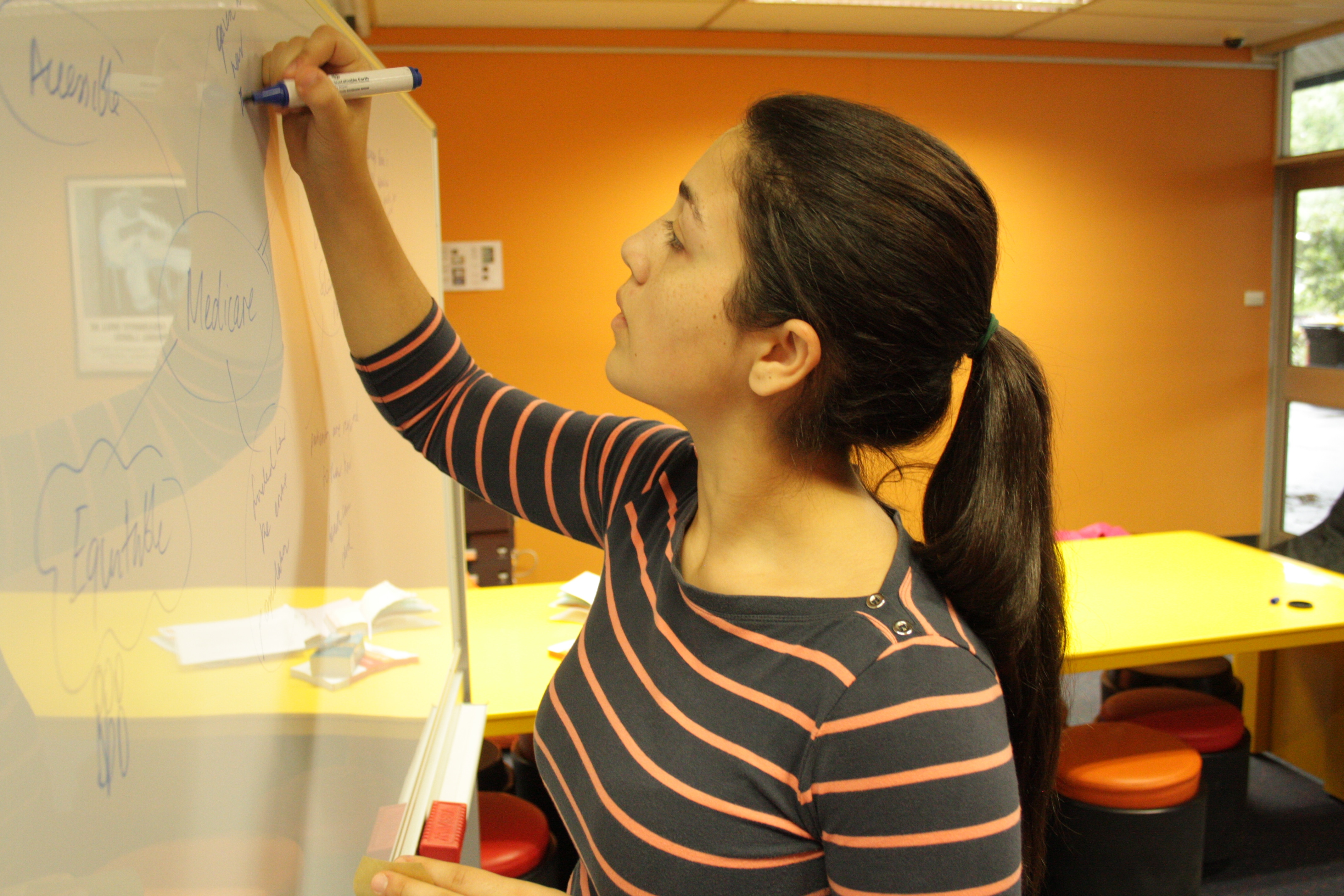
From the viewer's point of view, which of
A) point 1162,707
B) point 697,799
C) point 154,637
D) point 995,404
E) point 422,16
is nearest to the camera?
point 154,637

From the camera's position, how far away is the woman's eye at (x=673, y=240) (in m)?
0.80

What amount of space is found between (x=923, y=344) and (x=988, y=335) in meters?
0.10

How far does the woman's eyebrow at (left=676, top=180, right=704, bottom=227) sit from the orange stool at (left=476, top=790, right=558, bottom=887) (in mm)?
1250

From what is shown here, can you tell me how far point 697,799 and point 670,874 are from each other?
2.6 inches

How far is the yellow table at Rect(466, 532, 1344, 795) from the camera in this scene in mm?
1889

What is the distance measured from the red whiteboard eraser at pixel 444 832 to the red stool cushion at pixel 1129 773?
1.40 m

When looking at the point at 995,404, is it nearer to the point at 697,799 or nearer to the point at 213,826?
the point at 697,799

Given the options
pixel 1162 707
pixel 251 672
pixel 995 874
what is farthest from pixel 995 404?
pixel 1162 707

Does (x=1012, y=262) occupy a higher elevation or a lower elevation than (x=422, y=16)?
lower

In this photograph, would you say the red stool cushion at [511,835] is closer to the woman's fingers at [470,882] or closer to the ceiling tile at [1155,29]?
the woman's fingers at [470,882]

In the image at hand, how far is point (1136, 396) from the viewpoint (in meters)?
4.91

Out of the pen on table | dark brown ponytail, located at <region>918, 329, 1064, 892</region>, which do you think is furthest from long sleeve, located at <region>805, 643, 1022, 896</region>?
the pen on table

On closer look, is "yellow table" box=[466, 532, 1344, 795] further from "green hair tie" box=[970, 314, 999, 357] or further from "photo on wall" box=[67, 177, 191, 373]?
"photo on wall" box=[67, 177, 191, 373]

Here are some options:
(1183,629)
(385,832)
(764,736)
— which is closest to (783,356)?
(764,736)
